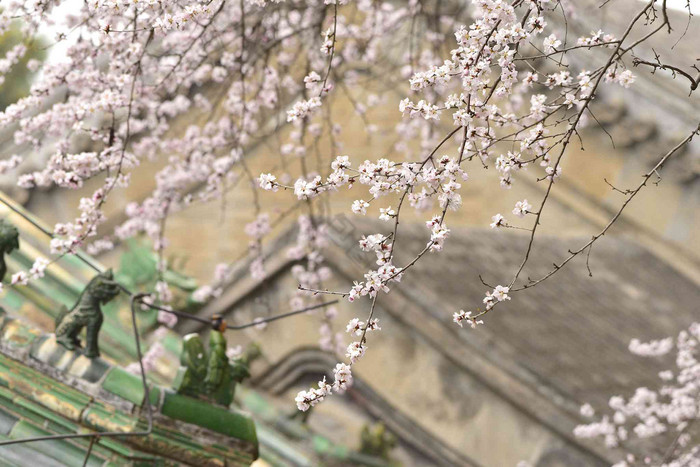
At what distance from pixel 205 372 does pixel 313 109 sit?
1.45 m

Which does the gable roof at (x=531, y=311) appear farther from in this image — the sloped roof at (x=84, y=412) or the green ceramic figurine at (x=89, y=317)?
the green ceramic figurine at (x=89, y=317)

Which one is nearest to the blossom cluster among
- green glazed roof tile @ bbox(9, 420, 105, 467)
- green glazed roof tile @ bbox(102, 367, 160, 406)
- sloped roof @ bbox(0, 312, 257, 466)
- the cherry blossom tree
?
the cherry blossom tree

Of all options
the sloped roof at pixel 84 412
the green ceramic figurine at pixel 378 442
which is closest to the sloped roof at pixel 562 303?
the green ceramic figurine at pixel 378 442

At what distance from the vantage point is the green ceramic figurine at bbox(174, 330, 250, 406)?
5.50 m

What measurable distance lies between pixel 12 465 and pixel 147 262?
4.54 m

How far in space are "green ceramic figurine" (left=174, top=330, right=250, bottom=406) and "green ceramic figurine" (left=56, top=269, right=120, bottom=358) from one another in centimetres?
43

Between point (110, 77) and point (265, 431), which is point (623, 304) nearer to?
point (265, 431)

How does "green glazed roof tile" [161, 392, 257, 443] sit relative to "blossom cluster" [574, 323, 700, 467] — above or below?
below

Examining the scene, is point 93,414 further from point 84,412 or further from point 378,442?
point 378,442

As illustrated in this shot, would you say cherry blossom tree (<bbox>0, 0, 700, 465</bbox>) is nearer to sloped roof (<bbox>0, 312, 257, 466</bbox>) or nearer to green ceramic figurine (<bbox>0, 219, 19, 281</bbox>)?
green ceramic figurine (<bbox>0, 219, 19, 281</bbox>)

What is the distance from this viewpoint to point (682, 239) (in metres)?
13.0

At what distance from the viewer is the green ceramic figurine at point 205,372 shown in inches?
216

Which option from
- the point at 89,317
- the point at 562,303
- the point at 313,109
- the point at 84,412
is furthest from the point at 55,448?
the point at 562,303

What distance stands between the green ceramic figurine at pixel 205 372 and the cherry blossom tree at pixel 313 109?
0.54 metres
